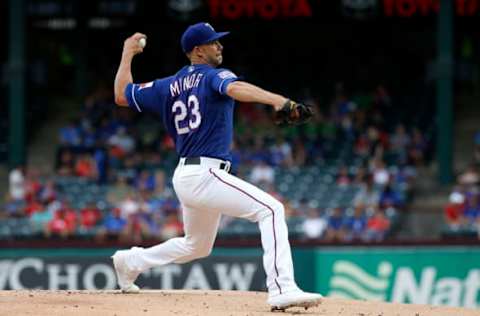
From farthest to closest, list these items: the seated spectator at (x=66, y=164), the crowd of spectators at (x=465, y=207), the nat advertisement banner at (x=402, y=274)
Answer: the seated spectator at (x=66, y=164)
the crowd of spectators at (x=465, y=207)
the nat advertisement banner at (x=402, y=274)

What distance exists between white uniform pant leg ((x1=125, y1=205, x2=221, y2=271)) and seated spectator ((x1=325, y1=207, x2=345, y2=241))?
846 centimetres

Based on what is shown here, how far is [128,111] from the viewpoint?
23.5 metres

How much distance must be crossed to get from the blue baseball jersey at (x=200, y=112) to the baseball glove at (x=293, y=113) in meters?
0.63

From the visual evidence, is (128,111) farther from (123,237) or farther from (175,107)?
(175,107)

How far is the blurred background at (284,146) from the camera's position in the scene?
1477cm

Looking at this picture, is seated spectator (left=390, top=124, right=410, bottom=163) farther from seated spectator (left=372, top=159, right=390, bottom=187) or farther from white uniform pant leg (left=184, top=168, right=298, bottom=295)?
white uniform pant leg (left=184, top=168, right=298, bottom=295)

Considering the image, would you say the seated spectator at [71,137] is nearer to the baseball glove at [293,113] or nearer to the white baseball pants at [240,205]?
the white baseball pants at [240,205]

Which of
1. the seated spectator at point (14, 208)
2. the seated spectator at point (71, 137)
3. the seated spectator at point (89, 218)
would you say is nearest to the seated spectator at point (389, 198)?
the seated spectator at point (89, 218)

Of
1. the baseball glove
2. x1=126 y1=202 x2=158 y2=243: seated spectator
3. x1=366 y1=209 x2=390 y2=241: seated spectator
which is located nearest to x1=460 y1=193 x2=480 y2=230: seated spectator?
x1=366 y1=209 x2=390 y2=241: seated spectator

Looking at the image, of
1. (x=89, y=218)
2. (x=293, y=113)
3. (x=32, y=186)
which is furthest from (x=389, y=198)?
(x=293, y=113)

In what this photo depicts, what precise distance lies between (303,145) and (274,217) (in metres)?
13.4

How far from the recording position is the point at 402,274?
14719 mm

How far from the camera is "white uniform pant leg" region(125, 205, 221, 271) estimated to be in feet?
27.9

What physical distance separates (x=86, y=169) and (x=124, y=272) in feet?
40.3
